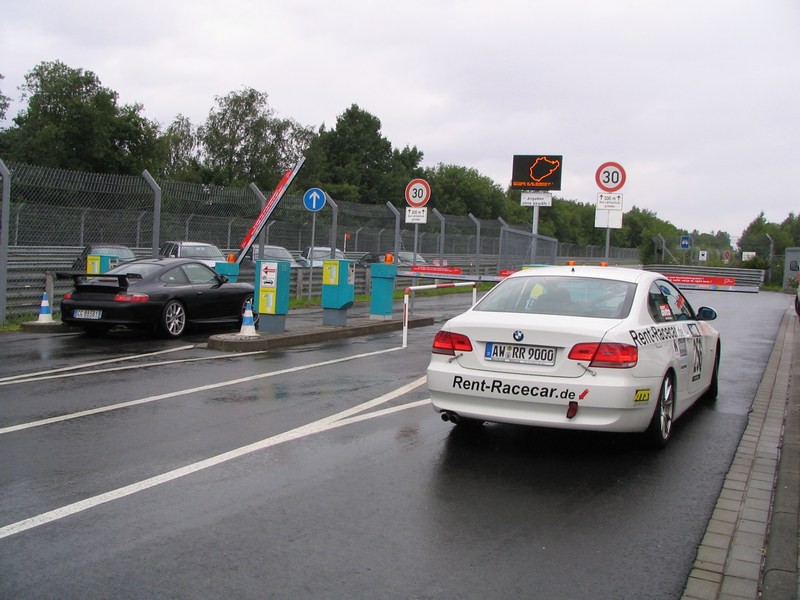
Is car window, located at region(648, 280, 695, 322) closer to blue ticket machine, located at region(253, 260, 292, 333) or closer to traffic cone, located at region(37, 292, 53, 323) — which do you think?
blue ticket machine, located at region(253, 260, 292, 333)

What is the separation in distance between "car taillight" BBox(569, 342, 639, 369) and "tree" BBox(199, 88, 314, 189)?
2487 inches

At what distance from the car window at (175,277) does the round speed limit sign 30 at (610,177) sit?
300 inches

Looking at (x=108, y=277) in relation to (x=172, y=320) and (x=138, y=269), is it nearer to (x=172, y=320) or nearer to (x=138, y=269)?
(x=138, y=269)

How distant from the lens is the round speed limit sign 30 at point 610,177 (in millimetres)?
15242

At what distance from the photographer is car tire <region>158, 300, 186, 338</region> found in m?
13.1

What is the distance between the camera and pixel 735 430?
774 centimetres

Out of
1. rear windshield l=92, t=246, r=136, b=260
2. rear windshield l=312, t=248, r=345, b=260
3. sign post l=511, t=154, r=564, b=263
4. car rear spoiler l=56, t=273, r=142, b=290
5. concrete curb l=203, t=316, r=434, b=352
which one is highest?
sign post l=511, t=154, r=564, b=263

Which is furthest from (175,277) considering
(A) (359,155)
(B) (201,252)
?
(A) (359,155)

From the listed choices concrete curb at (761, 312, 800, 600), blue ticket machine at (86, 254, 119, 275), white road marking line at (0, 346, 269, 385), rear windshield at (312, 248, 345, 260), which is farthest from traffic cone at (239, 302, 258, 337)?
rear windshield at (312, 248, 345, 260)

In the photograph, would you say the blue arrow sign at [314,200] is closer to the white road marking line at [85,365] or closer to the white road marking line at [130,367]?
the white road marking line at [85,365]

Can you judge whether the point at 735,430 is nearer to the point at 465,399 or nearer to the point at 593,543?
the point at 465,399

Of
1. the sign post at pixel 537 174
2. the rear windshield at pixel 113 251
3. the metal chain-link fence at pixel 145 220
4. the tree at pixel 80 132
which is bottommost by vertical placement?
the rear windshield at pixel 113 251

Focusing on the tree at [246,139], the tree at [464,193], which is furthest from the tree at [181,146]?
the tree at [464,193]

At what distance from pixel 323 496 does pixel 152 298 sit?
8.56 m
